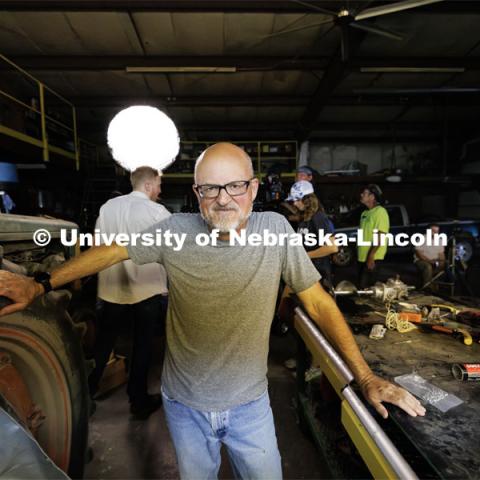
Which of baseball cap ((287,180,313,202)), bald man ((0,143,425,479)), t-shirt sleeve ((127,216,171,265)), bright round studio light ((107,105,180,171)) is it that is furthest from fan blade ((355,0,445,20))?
t-shirt sleeve ((127,216,171,265))

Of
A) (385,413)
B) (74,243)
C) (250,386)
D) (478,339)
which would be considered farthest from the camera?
(74,243)

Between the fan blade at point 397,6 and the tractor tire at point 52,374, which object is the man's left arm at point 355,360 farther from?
the fan blade at point 397,6

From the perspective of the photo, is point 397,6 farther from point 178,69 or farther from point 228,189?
point 228,189

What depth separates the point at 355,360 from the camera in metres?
1.22

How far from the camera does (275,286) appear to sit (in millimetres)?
1270

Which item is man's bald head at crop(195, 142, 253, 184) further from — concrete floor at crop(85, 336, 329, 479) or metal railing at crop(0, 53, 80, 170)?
metal railing at crop(0, 53, 80, 170)

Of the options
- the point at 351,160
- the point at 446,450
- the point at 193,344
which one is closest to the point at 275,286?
the point at 193,344

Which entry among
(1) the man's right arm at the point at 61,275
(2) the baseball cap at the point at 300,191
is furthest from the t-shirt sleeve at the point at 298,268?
(2) the baseball cap at the point at 300,191

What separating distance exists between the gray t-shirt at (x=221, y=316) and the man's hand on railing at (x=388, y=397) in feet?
1.33

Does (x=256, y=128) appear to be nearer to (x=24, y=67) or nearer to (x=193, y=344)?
(x=24, y=67)

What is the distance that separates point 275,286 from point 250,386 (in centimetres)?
39

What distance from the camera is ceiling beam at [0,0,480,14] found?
185 inches

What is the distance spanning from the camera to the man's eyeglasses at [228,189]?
119 centimetres

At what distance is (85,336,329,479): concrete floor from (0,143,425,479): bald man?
3.04 ft
